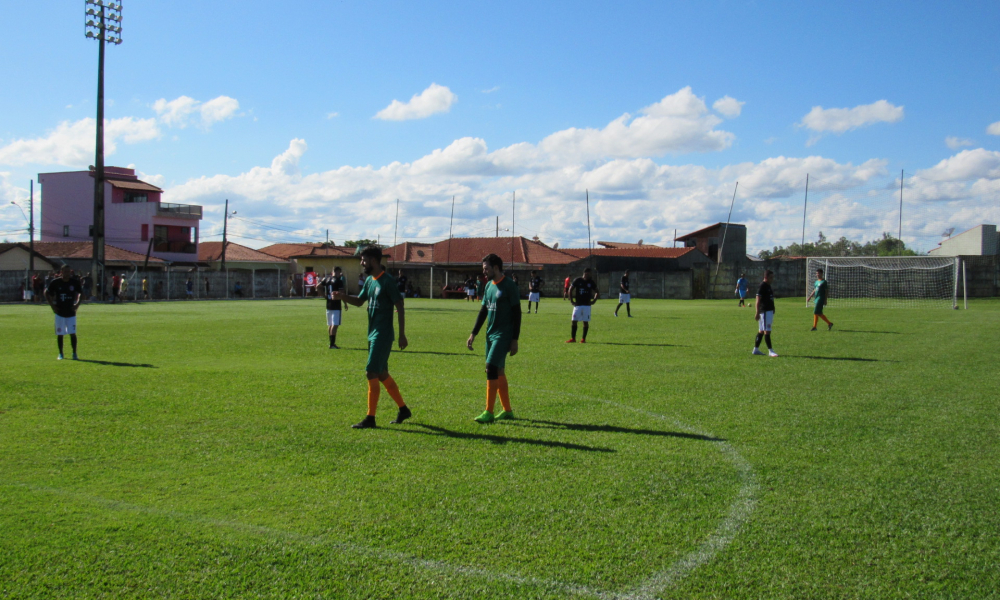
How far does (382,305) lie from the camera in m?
→ 7.85

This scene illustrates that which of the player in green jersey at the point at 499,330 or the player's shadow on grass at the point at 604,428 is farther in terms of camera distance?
the player in green jersey at the point at 499,330

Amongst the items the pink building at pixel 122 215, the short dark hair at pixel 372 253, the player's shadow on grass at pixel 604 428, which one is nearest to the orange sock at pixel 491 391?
the player's shadow on grass at pixel 604 428

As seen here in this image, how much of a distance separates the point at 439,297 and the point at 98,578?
53675 millimetres

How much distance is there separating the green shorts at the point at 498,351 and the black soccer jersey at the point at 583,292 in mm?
9674

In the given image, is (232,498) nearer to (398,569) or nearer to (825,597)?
(398,569)

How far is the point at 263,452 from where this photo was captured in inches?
255

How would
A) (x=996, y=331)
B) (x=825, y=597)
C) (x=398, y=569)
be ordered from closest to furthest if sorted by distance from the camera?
(x=825, y=597)
(x=398, y=569)
(x=996, y=331)

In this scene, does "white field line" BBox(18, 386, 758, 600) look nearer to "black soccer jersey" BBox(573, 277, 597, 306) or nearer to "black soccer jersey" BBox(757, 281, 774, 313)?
"black soccer jersey" BBox(757, 281, 774, 313)

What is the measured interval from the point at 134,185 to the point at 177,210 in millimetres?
5068

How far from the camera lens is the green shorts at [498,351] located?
813cm

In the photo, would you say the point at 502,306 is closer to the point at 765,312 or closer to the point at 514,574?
the point at 514,574

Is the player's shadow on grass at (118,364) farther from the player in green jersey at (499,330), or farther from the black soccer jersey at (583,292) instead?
the black soccer jersey at (583,292)

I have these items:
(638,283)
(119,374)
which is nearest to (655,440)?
(119,374)

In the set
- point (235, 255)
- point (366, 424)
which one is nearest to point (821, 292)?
point (366, 424)
